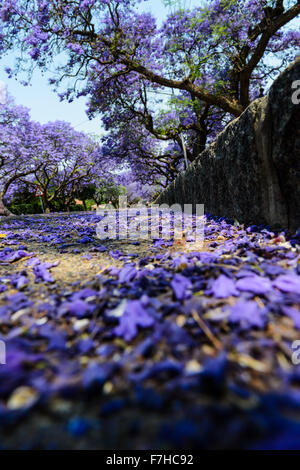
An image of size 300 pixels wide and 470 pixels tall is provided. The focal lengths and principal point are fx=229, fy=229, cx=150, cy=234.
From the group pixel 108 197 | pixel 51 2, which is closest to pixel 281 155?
pixel 51 2

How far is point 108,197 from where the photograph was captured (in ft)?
117

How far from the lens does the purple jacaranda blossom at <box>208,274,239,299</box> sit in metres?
1.13

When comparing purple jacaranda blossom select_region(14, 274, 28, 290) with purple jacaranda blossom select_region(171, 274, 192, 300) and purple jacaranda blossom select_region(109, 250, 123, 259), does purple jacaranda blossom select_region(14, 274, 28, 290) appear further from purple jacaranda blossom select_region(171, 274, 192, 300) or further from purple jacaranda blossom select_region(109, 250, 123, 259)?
purple jacaranda blossom select_region(171, 274, 192, 300)

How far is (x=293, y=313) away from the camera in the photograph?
0.92 m

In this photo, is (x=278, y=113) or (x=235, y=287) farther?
(x=278, y=113)

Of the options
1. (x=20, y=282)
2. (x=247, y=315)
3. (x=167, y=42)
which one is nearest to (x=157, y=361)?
(x=247, y=315)

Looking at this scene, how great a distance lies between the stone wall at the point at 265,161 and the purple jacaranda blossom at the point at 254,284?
105cm

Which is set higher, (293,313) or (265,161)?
(265,161)

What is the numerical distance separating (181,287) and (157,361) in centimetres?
46

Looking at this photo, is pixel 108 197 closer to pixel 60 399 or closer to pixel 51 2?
pixel 51 2

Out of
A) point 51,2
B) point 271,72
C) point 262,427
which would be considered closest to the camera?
point 262,427

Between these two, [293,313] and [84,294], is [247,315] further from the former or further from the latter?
[84,294]

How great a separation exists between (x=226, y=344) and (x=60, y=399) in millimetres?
576

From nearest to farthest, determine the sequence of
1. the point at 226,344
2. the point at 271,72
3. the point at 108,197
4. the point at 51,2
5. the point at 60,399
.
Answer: the point at 60,399, the point at 226,344, the point at 51,2, the point at 271,72, the point at 108,197
